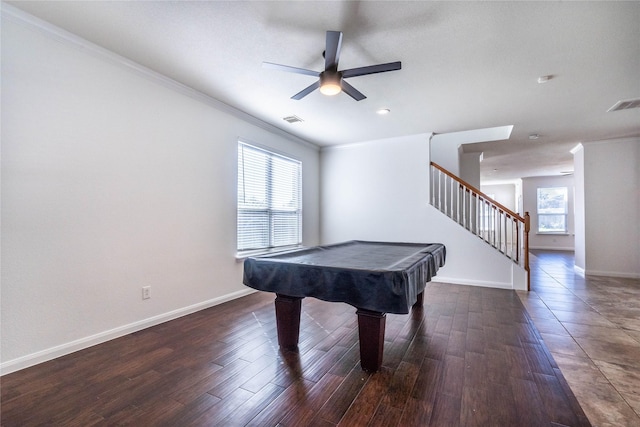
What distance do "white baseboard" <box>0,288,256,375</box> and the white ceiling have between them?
245 cm

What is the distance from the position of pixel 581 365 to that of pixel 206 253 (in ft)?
11.8

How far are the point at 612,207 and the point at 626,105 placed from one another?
252 cm

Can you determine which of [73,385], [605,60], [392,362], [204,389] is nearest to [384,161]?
[605,60]

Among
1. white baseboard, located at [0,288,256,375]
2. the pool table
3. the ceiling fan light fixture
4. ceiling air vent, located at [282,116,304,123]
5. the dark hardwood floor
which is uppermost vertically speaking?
ceiling air vent, located at [282,116,304,123]

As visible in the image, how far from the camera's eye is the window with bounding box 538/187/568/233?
9.58 meters

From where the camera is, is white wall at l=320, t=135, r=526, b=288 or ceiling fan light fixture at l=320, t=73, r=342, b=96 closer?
ceiling fan light fixture at l=320, t=73, r=342, b=96

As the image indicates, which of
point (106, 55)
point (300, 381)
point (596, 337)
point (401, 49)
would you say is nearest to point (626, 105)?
point (596, 337)

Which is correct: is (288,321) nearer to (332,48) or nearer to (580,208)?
(332,48)

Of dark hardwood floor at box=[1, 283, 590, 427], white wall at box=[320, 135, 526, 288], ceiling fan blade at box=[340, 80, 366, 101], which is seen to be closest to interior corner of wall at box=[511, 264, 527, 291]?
white wall at box=[320, 135, 526, 288]

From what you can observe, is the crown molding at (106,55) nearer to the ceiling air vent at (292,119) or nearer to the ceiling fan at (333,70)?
the ceiling air vent at (292,119)

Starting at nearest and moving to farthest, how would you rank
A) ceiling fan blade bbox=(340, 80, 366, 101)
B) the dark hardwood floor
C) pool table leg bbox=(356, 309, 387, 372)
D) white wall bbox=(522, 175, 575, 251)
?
1. the dark hardwood floor
2. pool table leg bbox=(356, 309, 387, 372)
3. ceiling fan blade bbox=(340, 80, 366, 101)
4. white wall bbox=(522, 175, 575, 251)

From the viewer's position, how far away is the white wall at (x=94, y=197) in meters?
2.02

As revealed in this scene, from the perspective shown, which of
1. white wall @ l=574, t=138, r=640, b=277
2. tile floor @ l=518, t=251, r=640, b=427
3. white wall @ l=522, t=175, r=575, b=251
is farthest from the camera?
white wall @ l=522, t=175, r=575, b=251

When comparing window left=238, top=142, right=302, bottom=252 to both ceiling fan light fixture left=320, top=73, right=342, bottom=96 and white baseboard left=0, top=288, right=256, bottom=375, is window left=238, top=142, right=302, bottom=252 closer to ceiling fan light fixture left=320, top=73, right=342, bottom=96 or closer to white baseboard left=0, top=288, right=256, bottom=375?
white baseboard left=0, top=288, right=256, bottom=375
